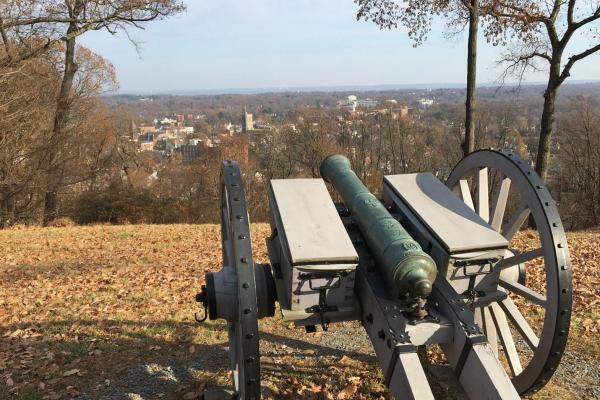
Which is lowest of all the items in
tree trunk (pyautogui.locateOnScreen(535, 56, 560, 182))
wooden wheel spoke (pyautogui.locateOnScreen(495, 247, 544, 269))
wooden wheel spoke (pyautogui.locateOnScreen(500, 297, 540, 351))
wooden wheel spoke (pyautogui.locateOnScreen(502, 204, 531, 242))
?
wooden wheel spoke (pyautogui.locateOnScreen(500, 297, 540, 351))

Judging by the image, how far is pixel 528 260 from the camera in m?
3.08

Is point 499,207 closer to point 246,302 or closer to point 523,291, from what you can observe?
point 523,291

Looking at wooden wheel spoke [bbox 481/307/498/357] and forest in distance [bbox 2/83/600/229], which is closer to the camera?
wooden wheel spoke [bbox 481/307/498/357]

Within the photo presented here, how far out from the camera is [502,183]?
3.53m

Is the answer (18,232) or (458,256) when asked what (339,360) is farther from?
(18,232)

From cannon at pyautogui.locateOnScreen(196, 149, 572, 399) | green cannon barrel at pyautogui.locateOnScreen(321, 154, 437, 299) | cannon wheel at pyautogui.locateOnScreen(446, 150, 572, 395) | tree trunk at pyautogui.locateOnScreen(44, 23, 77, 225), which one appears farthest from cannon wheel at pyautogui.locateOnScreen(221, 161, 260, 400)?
tree trunk at pyautogui.locateOnScreen(44, 23, 77, 225)

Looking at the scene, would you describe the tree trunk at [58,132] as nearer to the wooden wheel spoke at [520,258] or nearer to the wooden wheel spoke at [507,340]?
the wooden wheel spoke at [507,340]

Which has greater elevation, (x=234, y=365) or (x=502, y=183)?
(x=502, y=183)

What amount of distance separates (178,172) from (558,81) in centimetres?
1826

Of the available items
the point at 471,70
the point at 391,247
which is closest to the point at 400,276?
the point at 391,247

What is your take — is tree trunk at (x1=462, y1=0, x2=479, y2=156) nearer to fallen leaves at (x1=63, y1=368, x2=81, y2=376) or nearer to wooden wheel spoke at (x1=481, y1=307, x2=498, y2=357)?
wooden wheel spoke at (x1=481, y1=307, x2=498, y2=357)

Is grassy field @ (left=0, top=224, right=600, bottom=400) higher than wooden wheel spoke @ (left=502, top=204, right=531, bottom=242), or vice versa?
wooden wheel spoke @ (left=502, top=204, right=531, bottom=242)

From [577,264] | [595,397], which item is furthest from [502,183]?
[577,264]

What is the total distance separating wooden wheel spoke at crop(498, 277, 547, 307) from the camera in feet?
10.0
